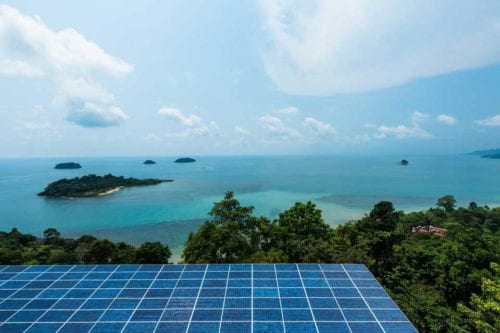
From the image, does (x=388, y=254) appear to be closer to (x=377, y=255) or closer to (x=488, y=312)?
(x=377, y=255)

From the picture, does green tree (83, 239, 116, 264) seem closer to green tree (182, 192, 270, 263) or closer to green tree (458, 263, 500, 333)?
green tree (182, 192, 270, 263)

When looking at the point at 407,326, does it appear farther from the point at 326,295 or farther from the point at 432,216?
the point at 432,216

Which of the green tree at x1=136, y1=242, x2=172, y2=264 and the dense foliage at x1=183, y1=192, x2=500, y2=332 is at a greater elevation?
the dense foliage at x1=183, y1=192, x2=500, y2=332

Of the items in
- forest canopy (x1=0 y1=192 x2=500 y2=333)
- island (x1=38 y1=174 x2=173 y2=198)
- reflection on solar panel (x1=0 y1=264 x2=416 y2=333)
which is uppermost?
reflection on solar panel (x1=0 y1=264 x2=416 y2=333)

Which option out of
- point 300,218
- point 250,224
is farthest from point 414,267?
point 250,224

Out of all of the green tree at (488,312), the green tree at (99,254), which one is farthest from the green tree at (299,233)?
the green tree at (99,254)

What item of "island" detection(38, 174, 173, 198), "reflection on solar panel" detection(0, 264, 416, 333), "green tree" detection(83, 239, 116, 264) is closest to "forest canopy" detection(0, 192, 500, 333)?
"green tree" detection(83, 239, 116, 264)

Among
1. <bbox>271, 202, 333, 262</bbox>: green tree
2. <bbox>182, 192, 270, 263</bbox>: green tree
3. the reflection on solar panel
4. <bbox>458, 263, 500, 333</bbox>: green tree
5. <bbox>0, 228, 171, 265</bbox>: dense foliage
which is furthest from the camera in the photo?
<bbox>0, 228, 171, 265</bbox>: dense foliage
